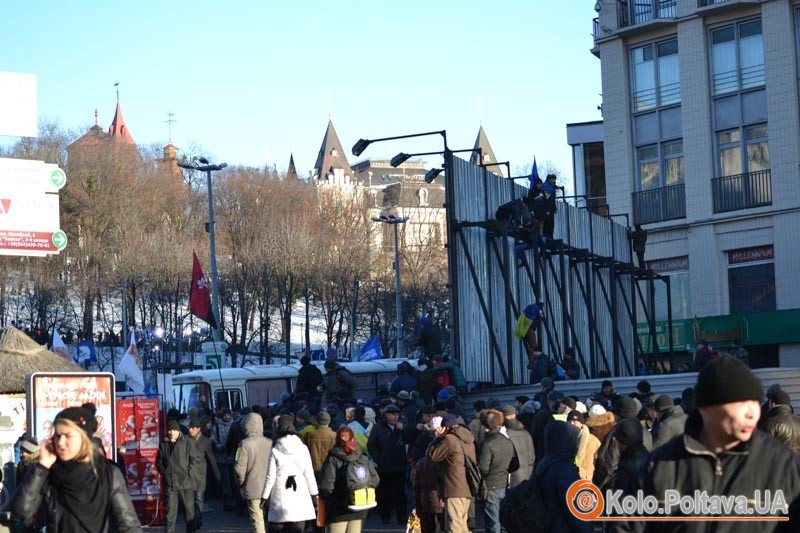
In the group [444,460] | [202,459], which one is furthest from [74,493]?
[202,459]

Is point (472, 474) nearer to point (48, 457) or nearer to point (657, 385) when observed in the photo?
point (48, 457)

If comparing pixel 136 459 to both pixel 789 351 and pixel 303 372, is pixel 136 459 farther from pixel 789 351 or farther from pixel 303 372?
pixel 789 351

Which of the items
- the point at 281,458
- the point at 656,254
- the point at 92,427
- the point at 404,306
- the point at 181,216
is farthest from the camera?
the point at 181,216

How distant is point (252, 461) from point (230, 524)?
21.4ft

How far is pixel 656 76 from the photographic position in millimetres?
45250

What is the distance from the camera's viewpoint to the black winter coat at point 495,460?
1387cm

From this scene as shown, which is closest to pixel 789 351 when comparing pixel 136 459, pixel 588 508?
pixel 136 459

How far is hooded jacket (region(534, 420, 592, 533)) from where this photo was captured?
874 centimetres

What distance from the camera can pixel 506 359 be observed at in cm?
2692

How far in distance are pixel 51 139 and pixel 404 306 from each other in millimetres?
22832

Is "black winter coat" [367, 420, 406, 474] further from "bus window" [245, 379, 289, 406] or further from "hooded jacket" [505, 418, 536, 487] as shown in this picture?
"bus window" [245, 379, 289, 406]

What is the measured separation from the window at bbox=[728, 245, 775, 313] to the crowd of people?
2128 centimetres

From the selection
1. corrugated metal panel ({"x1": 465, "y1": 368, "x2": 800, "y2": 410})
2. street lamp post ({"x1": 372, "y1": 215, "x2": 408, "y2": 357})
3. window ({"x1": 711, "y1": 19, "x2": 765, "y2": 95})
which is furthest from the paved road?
street lamp post ({"x1": 372, "y1": 215, "x2": 408, "y2": 357})

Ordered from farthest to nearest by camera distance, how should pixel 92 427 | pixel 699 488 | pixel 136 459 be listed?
pixel 136 459 < pixel 92 427 < pixel 699 488
